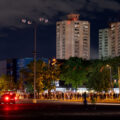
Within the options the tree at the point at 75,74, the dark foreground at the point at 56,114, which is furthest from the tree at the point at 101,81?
the dark foreground at the point at 56,114

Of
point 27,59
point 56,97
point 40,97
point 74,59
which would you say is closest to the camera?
point 56,97

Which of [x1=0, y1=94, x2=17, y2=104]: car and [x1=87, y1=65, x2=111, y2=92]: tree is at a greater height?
[x1=87, y1=65, x2=111, y2=92]: tree

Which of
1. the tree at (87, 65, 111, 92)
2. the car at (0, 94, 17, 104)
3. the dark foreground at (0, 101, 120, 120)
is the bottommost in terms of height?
the dark foreground at (0, 101, 120, 120)

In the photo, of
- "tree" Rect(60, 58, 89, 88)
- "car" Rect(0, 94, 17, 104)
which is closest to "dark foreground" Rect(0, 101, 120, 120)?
"car" Rect(0, 94, 17, 104)

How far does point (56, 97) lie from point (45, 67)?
6999 millimetres

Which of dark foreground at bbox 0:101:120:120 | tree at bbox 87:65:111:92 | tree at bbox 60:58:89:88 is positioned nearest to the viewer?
dark foreground at bbox 0:101:120:120

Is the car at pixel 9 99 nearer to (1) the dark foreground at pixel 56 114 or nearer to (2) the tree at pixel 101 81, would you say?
(1) the dark foreground at pixel 56 114

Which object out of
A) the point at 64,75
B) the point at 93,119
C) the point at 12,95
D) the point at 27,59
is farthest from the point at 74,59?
the point at 93,119

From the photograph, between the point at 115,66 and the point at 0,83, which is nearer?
the point at 115,66

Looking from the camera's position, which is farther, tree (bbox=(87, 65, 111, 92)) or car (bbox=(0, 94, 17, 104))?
tree (bbox=(87, 65, 111, 92))

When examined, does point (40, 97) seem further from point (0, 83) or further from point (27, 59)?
point (27, 59)

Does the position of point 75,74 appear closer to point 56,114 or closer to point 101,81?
point 101,81

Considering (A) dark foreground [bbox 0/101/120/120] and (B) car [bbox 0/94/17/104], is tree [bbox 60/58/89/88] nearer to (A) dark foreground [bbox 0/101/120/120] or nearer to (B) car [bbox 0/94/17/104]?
(B) car [bbox 0/94/17/104]

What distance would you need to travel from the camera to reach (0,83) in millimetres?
138375
